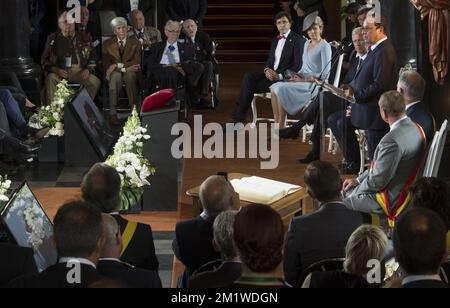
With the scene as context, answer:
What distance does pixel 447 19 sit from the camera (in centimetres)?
880

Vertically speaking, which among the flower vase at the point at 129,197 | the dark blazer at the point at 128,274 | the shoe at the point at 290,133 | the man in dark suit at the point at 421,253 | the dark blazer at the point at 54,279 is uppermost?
the man in dark suit at the point at 421,253

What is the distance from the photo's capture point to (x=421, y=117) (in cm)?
758

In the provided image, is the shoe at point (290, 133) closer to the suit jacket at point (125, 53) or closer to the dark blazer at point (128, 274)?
the suit jacket at point (125, 53)

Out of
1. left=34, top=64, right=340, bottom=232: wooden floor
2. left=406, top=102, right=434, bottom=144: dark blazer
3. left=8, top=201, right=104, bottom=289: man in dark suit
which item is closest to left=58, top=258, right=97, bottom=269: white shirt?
left=8, top=201, right=104, bottom=289: man in dark suit

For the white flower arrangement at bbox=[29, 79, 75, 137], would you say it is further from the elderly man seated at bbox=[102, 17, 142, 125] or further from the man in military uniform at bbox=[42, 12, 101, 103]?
the elderly man seated at bbox=[102, 17, 142, 125]

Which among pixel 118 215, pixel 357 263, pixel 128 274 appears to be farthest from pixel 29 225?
pixel 357 263

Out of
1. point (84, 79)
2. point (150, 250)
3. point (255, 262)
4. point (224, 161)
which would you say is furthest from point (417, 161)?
point (84, 79)

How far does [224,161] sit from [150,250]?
515 cm

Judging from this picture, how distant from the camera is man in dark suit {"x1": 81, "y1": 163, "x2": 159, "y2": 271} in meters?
5.60

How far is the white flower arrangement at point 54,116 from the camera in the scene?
10.7m

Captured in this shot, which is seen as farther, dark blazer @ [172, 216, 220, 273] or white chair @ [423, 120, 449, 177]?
white chair @ [423, 120, 449, 177]

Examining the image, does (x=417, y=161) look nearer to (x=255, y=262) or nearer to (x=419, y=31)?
(x=419, y=31)

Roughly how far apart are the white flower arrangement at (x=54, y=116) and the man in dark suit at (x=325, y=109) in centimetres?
222

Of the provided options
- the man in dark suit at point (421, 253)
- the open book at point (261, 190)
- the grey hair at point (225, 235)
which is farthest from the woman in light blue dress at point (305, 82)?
the man in dark suit at point (421, 253)
